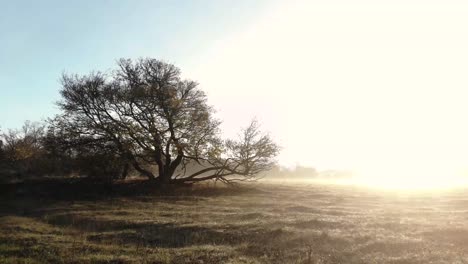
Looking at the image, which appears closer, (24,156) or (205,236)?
(205,236)

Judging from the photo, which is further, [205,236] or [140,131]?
[140,131]

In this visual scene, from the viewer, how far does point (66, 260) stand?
1823cm

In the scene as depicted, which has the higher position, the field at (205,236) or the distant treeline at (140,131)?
the distant treeline at (140,131)

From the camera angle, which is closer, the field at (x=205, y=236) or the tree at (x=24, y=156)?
the field at (x=205, y=236)

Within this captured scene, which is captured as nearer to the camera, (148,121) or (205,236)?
(205,236)

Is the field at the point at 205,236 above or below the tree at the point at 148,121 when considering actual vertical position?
below

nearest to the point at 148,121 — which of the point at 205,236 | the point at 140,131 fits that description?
the point at 140,131

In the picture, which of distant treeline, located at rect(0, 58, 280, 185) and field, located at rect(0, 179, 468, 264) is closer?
field, located at rect(0, 179, 468, 264)

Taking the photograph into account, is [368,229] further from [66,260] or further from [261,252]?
[66,260]

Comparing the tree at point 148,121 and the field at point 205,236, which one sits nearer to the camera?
the field at point 205,236

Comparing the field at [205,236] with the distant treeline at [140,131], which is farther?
the distant treeline at [140,131]

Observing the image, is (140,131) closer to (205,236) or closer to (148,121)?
(148,121)

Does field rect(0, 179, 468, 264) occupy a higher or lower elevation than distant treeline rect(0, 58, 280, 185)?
lower

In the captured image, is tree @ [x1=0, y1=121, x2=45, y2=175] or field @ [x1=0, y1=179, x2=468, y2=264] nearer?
field @ [x1=0, y1=179, x2=468, y2=264]
